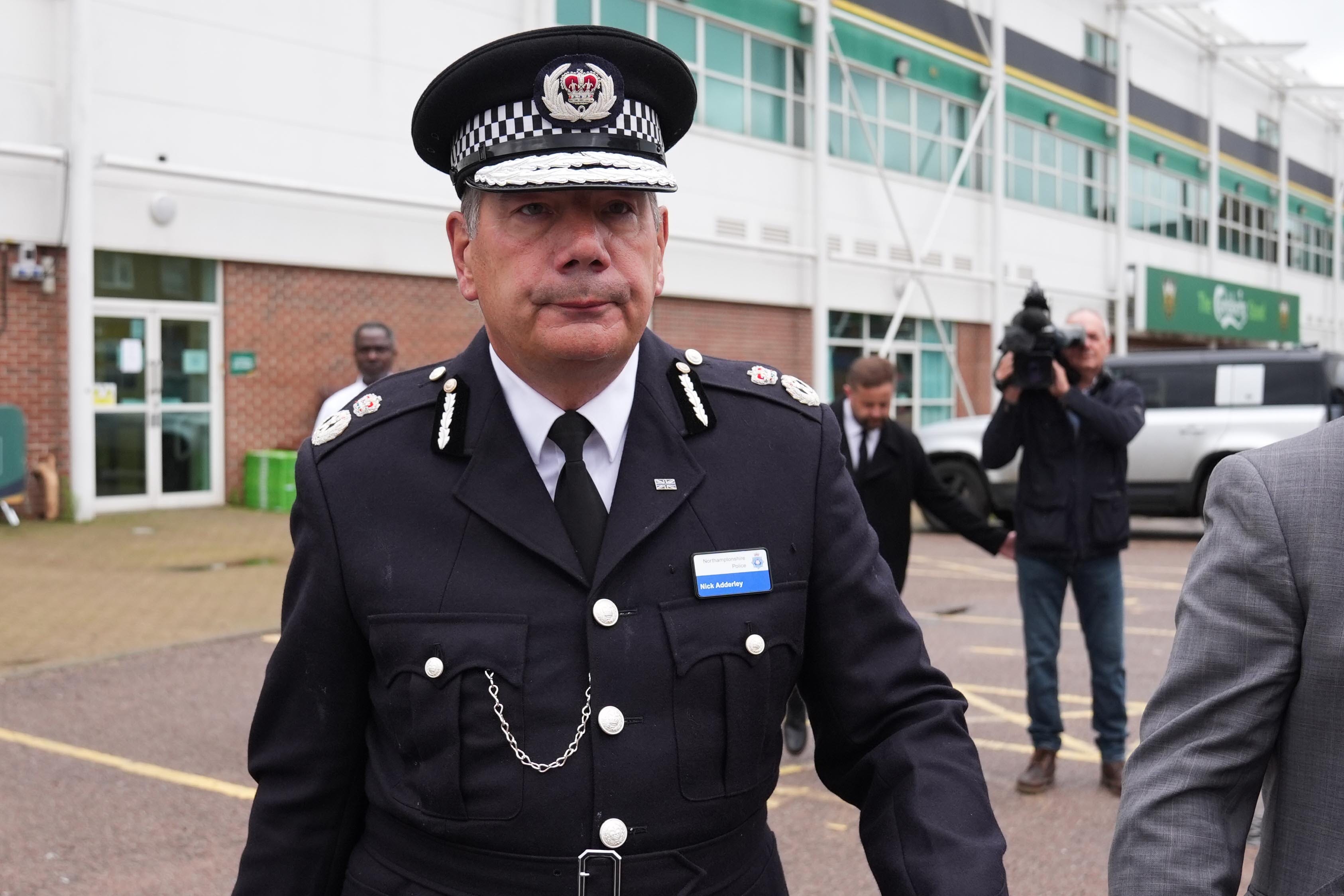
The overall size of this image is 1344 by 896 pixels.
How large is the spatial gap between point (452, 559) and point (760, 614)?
0.44 meters

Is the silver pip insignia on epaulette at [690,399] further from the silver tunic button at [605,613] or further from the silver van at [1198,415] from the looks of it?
the silver van at [1198,415]

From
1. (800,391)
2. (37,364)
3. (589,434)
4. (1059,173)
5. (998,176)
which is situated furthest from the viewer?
→ (1059,173)

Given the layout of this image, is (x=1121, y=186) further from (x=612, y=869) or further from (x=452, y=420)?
(x=612, y=869)

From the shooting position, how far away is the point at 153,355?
14766mm

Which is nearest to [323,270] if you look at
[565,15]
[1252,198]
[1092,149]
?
[565,15]

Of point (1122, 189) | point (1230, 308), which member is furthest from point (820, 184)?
point (1230, 308)

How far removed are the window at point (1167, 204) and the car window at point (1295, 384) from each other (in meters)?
18.1

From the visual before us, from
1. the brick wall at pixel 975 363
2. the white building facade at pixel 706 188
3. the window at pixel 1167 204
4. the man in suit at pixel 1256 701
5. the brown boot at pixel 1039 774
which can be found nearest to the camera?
the man in suit at pixel 1256 701

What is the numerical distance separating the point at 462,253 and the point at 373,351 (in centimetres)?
598

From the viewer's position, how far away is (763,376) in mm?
2254

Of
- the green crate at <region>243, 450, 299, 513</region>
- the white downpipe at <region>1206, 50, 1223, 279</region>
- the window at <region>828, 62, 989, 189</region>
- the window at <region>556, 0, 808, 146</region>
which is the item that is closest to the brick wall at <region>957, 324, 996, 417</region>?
the window at <region>828, 62, 989, 189</region>

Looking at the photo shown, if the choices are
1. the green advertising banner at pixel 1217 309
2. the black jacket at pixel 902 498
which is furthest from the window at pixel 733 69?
Result: the black jacket at pixel 902 498

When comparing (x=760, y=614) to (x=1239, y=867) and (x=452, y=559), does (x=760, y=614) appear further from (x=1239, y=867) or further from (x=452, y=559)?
(x=1239, y=867)

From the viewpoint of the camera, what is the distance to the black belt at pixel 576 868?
183cm
